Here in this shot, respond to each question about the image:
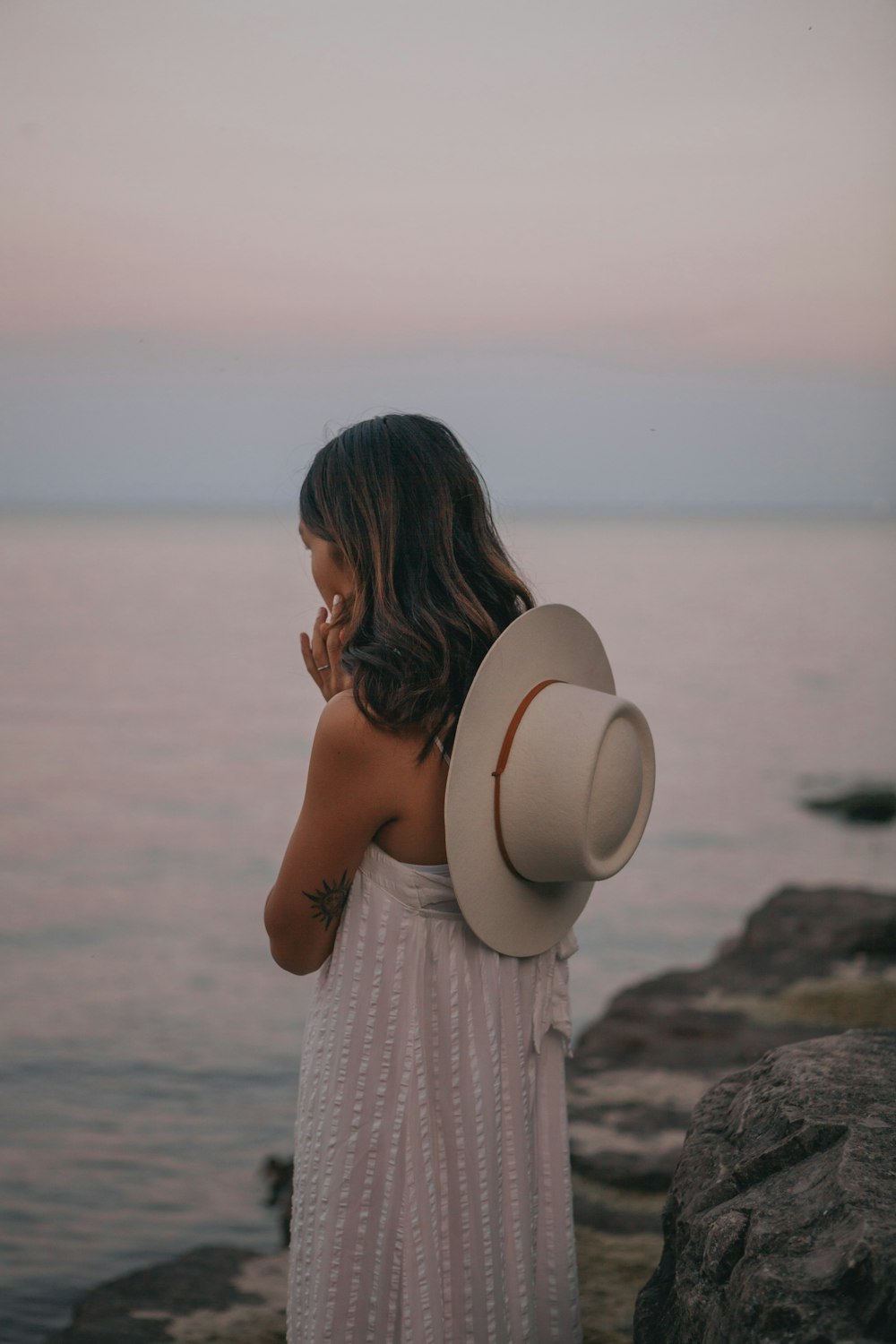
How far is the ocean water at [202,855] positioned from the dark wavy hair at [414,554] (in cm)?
27

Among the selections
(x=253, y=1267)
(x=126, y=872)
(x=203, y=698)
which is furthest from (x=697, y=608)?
(x=253, y=1267)

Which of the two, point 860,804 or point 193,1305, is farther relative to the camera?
point 860,804

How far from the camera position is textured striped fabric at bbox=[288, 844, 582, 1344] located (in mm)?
1755

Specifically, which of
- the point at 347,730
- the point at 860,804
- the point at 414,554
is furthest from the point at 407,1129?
the point at 860,804

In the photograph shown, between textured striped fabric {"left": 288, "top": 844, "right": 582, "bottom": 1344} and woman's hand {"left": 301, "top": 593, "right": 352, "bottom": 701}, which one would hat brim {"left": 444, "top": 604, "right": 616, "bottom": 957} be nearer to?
textured striped fabric {"left": 288, "top": 844, "right": 582, "bottom": 1344}

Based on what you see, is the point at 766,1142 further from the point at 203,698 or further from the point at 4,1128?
the point at 203,698

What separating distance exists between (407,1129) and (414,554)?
31.4 inches

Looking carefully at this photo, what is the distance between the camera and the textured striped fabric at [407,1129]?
175cm

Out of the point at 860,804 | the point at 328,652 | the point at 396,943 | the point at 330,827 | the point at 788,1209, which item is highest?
the point at 328,652

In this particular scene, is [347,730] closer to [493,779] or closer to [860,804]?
[493,779]

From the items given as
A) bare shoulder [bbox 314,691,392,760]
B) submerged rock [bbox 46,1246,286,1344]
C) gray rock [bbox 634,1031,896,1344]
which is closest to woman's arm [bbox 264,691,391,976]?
bare shoulder [bbox 314,691,392,760]

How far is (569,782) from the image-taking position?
1660 mm

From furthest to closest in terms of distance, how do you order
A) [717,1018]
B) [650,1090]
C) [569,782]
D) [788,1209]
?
[717,1018] < [650,1090] < [569,782] < [788,1209]

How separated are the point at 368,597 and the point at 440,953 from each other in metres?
0.51
